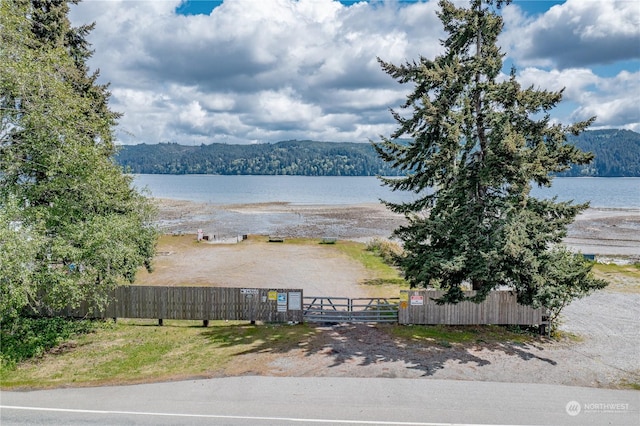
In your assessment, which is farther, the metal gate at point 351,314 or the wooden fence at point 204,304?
the wooden fence at point 204,304

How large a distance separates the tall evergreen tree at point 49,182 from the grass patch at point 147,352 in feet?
8.19

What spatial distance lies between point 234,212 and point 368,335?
77623 millimetres

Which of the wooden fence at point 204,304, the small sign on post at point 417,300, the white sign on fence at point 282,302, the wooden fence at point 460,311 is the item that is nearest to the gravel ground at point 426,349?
the wooden fence at point 460,311

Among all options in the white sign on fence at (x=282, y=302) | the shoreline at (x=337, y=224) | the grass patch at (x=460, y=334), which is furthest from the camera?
the shoreline at (x=337, y=224)

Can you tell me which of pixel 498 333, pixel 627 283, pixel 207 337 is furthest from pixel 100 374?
pixel 627 283

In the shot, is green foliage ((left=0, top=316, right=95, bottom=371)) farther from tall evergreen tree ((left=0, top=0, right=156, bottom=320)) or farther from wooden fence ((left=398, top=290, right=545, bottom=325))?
wooden fence ((left=398, top=290, right=545, bottom=325))

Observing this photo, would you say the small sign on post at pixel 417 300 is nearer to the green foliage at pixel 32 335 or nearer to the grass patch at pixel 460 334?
the grass patch at pixel 460 334

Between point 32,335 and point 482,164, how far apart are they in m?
22.4

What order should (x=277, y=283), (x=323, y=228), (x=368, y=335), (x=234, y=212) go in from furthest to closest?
(x=234, y=212)
(x=323, y=228)
(x=277, y=283)
(x=368, y=335)

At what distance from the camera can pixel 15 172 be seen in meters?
16.8

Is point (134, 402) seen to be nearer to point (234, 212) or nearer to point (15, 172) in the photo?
point (15, 172)

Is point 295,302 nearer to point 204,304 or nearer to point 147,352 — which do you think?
point 204,304

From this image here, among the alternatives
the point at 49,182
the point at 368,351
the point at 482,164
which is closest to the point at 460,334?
the point at 368,351

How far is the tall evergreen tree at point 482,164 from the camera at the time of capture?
1620cm
